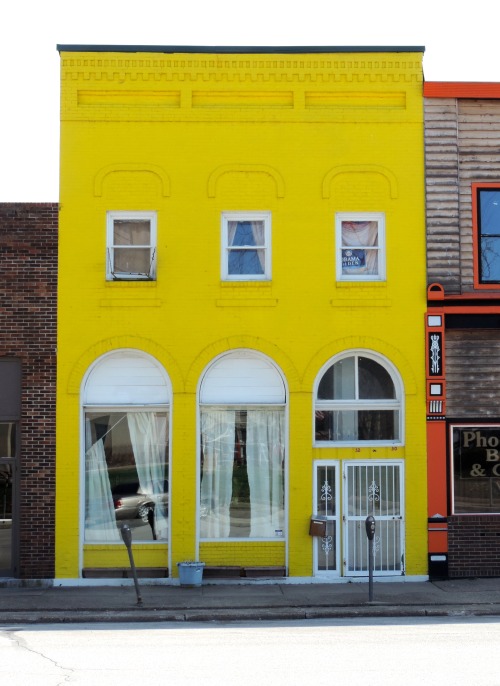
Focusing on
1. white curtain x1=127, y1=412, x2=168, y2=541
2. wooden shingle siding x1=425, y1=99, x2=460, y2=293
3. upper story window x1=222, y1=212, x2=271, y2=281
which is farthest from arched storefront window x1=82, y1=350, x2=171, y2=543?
wooden shingle siding x1=425, y1=99, x2=460, y2=293

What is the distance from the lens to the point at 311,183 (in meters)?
16.3

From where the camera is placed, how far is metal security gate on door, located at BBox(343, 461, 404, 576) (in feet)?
52.0

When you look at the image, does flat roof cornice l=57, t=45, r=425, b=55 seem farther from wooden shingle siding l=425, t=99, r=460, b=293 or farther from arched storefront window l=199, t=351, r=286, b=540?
arched storefront window l=199, t=351, r=286, b=540

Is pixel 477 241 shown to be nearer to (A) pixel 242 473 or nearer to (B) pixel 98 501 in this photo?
(A) pixel 242 473

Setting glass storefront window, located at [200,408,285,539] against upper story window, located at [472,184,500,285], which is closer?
glass storefront window, located at [200,408,285,539]

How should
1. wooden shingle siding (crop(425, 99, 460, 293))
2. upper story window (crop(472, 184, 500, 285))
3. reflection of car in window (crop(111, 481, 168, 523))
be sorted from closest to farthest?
reflection of car in window (crop(111, 481, 168, 523)) < wooden shingle siding (crop(425, 99, 460, 293)) < upper story window (crop(472, 184, 500, 285))

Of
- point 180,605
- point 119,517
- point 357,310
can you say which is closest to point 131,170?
point 357,310

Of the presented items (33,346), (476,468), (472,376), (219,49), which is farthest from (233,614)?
(219,49)

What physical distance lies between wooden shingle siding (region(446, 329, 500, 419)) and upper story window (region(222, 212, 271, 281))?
3.51 m

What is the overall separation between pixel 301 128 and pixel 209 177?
1.84m

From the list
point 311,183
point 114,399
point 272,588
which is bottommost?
point 272,588

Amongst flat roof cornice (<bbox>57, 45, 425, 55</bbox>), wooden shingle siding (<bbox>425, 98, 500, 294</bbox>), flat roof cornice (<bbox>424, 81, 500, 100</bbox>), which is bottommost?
wooden shingle siding (<bbox>425, 98, 500, 294</bbox>)

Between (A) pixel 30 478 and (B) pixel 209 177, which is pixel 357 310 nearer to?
(B) pixel 209 177

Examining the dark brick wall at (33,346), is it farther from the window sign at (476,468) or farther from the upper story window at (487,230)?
the upper story window at (487,230)
